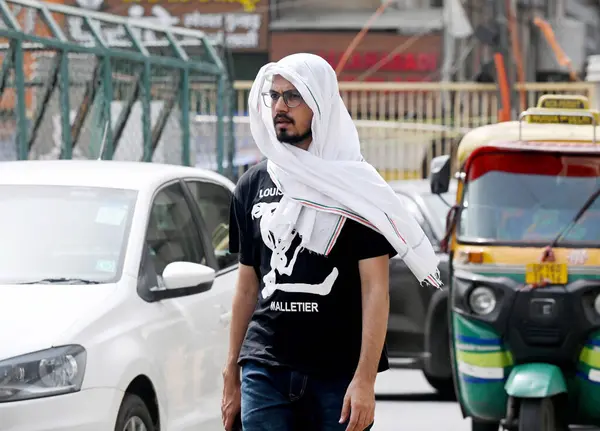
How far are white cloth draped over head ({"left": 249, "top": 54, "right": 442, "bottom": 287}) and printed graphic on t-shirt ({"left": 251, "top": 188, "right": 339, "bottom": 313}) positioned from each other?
0.05 feet

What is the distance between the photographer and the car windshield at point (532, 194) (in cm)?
826

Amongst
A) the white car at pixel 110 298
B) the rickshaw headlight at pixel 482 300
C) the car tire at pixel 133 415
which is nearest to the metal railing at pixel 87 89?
the white car at pixel 110 298

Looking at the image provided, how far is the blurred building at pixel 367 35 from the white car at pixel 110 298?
22.4 m

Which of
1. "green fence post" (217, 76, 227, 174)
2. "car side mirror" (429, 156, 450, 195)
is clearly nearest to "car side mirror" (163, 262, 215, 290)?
"car side mirror" (429, 156, 450, 195)

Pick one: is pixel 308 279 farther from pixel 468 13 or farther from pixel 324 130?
pixel 468 13

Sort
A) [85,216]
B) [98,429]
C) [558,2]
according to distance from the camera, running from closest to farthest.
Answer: [98,429]
[85,216]
[558,2]

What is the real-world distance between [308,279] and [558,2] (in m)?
31.0

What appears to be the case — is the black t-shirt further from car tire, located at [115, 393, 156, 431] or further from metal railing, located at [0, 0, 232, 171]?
metal railing, located at [0, 0, 232, 171]

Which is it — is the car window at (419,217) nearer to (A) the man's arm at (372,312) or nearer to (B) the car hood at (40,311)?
(B) the car hood at (40,311)

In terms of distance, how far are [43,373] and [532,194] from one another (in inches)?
136

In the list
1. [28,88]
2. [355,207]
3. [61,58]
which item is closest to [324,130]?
[355,207]

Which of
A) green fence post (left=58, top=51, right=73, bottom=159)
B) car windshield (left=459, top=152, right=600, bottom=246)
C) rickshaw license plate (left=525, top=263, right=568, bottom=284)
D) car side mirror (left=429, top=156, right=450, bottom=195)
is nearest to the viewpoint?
rickshaw license plate (left=525, top=263, right=568, bottom=284)

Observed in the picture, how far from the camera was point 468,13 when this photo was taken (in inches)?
1206

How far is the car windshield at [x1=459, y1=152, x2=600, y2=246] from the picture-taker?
8.26m
